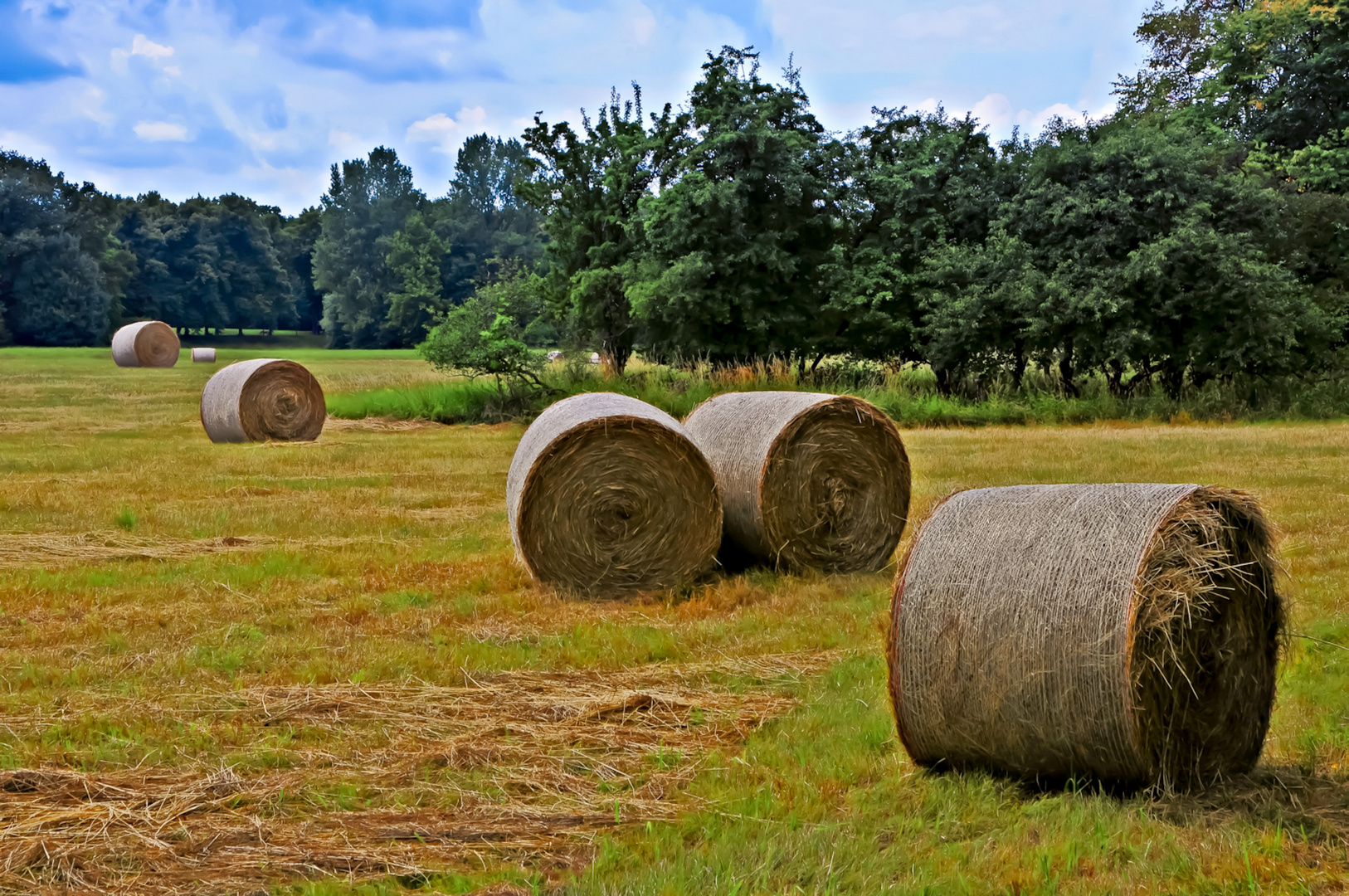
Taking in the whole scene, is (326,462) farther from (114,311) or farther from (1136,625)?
(114,311)

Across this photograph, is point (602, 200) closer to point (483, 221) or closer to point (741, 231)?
point (741, 231)

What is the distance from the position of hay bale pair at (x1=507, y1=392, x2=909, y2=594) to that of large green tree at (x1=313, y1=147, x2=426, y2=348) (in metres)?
81.8

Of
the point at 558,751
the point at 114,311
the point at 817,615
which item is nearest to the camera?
the point at 558,751

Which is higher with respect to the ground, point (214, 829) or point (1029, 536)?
point (1029, 536)

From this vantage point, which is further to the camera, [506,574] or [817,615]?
[506,574]

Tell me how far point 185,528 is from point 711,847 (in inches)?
330

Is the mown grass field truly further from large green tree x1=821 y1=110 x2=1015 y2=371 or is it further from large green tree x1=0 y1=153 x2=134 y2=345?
large green tree x1=0 y1=153 x2=134 y2=345

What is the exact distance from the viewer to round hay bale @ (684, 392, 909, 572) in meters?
9.29

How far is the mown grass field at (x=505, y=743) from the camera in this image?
412cm

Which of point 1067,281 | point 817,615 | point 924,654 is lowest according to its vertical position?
point 817,615

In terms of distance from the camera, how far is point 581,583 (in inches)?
347

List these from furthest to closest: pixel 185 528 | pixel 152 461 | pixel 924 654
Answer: pixel 152 461, pixel 185 528, pixel 924 654

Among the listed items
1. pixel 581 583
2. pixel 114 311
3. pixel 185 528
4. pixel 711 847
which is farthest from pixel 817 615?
pixel 114 311

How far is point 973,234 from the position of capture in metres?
27.1
